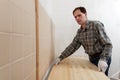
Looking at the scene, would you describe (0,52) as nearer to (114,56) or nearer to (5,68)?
(5,68)

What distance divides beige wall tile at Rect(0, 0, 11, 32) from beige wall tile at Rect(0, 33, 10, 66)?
0.02 m

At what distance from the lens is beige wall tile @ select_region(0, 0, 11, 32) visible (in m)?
0.48

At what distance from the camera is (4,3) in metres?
0.50

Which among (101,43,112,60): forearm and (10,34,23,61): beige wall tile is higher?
(10,34,23,61): beige wall tile

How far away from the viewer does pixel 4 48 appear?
0.51 metres

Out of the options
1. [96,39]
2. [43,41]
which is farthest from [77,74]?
[96,39]

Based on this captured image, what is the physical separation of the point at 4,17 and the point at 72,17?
2856 millimetres

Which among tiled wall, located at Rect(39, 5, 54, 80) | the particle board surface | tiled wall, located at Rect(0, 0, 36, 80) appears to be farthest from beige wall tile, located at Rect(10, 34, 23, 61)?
the particle board surface

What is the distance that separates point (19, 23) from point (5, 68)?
207mm

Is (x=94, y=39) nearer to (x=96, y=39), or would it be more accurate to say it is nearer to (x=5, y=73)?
(x=96, y=39)

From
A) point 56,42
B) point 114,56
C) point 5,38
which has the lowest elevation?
point 114,56

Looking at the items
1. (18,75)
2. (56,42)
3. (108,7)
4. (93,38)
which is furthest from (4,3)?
(108,7)

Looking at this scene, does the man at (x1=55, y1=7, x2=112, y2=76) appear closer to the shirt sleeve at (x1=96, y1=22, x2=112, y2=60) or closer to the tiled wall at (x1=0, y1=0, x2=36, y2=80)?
the shirt sleeve at (x1=96, y1=22, x2=112, y2=60)

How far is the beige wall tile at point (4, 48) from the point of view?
0.48 m
